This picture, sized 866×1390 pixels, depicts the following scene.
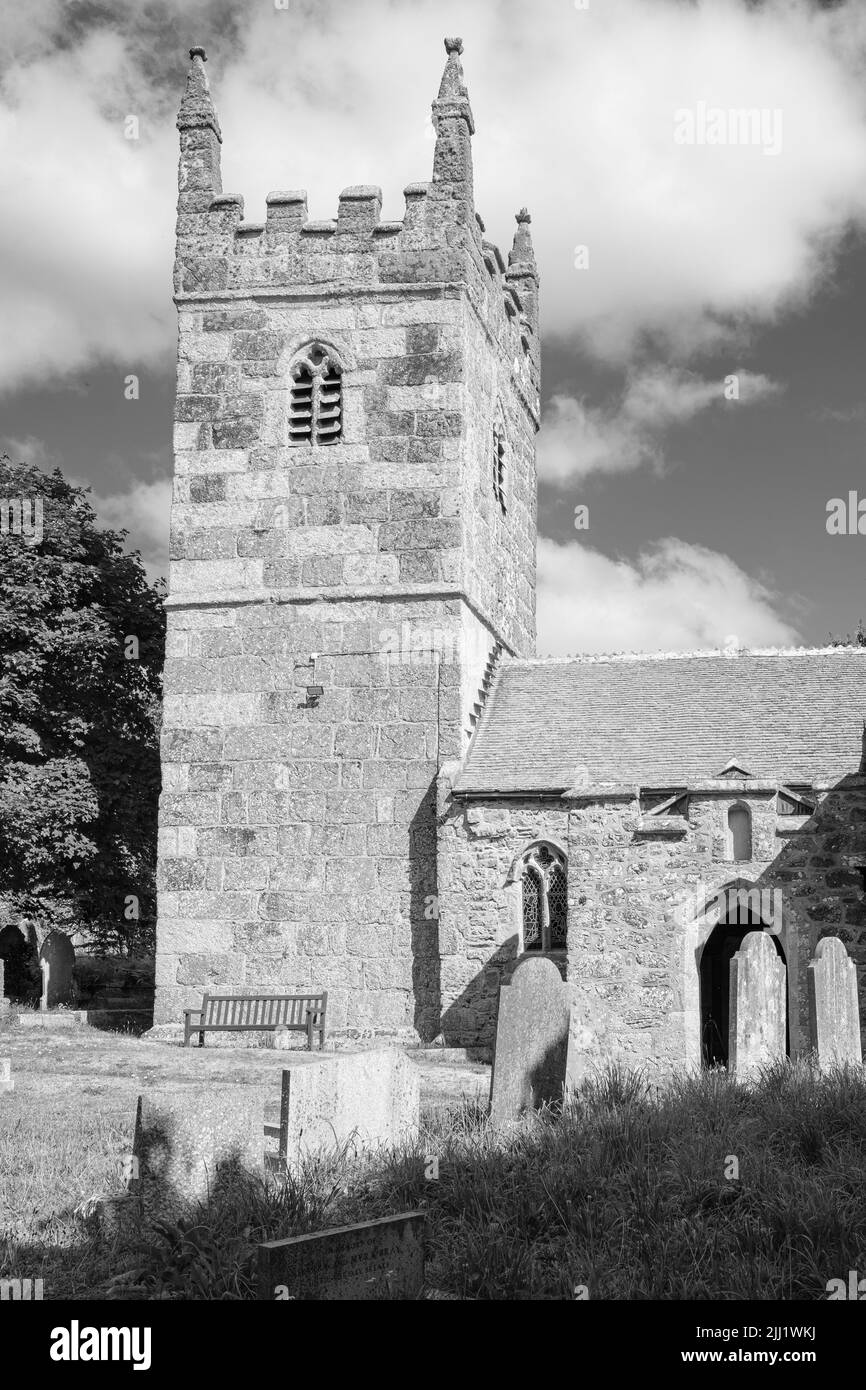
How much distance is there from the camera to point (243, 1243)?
7211mm

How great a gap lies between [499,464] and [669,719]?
18.3ft

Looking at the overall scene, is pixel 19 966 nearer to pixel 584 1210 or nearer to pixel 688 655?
pixel 688 655

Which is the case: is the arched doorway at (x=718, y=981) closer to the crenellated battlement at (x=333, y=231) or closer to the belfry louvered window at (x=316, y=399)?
the belfry louvered window at (x=316, y=399)

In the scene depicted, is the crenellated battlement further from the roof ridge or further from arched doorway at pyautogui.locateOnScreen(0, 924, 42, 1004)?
arched doorway at pyautogui.locateOnScreen(0, 924, 42, 1004)

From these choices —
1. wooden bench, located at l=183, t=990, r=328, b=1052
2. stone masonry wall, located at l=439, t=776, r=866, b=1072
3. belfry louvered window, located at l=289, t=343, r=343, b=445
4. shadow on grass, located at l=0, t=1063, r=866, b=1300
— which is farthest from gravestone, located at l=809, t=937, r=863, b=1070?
belfry louvered window, located at l=289, t=343, r=343, b=445

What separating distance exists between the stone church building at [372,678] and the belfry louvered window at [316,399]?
0.04 meters

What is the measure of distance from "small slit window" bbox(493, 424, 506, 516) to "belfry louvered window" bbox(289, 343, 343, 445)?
3171 millimetres

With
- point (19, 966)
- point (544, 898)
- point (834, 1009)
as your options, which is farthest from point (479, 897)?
point (19, 966)

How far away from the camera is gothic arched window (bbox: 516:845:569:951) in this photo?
18.0m

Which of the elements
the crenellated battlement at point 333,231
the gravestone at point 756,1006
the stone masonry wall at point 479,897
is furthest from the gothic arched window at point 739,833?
the crenellated battlement at point 333,231

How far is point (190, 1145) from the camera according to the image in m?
8.16

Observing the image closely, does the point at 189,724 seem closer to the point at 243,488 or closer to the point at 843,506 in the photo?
the point at 243,488
